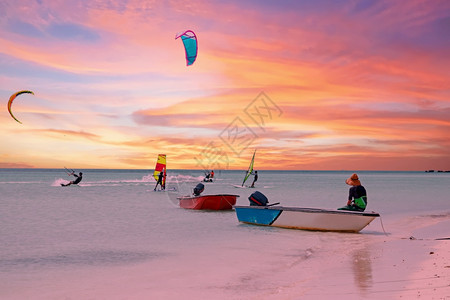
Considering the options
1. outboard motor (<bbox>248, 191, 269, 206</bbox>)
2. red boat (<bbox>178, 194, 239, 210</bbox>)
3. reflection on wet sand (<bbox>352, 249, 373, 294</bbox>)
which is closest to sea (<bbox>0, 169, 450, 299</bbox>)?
reflection on wet sand (<bbox>352, 249, 373, 294</bbox>)

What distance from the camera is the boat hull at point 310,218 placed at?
1416 cm

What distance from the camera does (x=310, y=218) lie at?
49.0 feet

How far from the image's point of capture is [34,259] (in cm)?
1122

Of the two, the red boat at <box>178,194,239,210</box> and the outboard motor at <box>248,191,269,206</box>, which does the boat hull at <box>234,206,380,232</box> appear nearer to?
the outboard motor at <box>248,191,269,206</box>

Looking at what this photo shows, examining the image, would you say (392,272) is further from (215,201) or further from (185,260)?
(215,201)

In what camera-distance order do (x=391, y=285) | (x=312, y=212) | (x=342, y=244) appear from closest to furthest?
(x=391, y=285)
(x=342, y=244)
(x=312, y=212)

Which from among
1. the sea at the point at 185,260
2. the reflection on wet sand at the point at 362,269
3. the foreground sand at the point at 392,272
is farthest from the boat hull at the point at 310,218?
the reflection on wet sand at the point at 362,269

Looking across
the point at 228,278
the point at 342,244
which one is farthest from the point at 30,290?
the point at 342,244

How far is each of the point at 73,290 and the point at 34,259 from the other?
142 inches

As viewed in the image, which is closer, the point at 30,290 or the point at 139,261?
the point at 30,290

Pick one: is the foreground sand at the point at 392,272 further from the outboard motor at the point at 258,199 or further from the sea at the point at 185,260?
the outboard motor at the point at 258,199

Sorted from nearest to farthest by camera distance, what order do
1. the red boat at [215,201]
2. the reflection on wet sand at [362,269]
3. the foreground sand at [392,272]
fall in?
the foreground sand at [392,272], the reflection on wet sand at [362,269], the red boat at [215,201]

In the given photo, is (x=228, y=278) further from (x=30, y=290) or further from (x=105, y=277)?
(x=30, y=290)

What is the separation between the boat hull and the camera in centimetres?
1416
